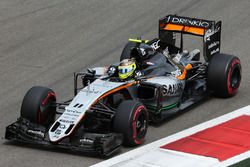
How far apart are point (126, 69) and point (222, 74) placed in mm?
2154

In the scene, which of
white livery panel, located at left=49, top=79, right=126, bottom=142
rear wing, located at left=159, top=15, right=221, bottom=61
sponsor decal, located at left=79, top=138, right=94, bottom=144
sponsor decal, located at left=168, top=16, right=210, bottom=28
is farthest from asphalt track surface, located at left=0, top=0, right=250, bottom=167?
sponsor decal, located at left=168, top=16, right=210, bottom=28

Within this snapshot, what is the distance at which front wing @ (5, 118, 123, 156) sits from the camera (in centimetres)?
1338

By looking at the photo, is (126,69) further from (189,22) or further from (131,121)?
(189,22)

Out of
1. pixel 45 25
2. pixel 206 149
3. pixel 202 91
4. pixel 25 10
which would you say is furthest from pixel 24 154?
pixel 25 10

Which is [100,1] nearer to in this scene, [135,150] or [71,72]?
[71,72]

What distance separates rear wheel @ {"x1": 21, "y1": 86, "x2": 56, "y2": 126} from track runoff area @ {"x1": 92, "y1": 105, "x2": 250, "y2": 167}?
188 cm

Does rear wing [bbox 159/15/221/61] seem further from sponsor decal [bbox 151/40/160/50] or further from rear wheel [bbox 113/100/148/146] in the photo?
rear wheel [bbox 113/100/148/146]

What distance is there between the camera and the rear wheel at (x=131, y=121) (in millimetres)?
13680

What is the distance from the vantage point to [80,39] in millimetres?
21234

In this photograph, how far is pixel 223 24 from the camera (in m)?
21.5

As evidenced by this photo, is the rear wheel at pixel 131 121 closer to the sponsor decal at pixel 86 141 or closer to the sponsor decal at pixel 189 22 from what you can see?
the sponsor decal at pixel 86 141

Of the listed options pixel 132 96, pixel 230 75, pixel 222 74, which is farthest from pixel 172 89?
pixel 230 75

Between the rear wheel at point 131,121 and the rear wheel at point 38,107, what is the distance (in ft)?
5.18

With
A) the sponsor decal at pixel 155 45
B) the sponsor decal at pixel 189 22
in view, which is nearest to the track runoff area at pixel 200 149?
the sponsor decal at pixel 155 45
